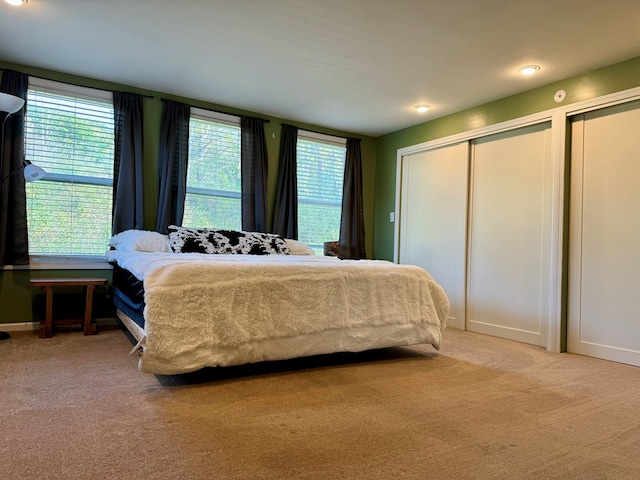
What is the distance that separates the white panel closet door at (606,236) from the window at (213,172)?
3.20 m

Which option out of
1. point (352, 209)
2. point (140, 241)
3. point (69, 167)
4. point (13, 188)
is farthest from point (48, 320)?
point (352, 209)

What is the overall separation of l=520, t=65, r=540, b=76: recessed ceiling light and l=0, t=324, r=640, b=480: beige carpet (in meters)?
2.27

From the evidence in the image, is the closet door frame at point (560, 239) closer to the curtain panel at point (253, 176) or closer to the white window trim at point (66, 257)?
the curtain panel at point (253, 176)

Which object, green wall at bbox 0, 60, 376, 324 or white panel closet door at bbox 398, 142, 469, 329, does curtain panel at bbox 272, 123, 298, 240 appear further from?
white panel closet door at bbox 398, 142, 469, 329

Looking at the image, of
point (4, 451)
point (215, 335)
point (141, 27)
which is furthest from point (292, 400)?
point (141, 27)

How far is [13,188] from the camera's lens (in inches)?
141

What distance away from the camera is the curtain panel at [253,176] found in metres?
4.68

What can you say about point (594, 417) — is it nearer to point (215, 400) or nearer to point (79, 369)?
point (215, 400)

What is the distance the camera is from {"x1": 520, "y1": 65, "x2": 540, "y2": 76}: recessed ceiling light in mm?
3412

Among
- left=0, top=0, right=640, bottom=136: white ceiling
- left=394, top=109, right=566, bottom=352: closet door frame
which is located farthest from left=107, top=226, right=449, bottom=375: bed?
left=0, top=0, right=640, bottom=136: white ceiling

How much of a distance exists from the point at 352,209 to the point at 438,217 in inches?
44.3

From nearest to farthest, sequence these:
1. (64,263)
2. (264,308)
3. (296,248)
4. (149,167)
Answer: (264,308) < (64,263) < (149,167) < (296,248)

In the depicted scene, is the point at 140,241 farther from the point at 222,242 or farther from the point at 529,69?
the point at 529,69

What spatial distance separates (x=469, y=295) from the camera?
4.44m
